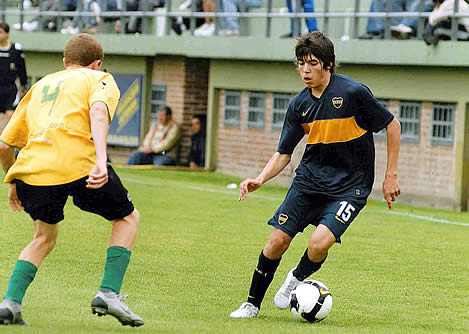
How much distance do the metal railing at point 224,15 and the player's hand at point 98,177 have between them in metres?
12.6

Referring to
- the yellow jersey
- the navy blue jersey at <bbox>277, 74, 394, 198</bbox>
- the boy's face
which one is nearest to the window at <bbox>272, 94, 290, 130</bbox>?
the navy blue jersey at <bbox>277, 74, 394, 198</bbox>

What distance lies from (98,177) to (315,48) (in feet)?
6.57

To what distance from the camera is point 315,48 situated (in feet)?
24.1

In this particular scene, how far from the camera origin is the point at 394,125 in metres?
7.57

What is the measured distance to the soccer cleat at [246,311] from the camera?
750 centimetres

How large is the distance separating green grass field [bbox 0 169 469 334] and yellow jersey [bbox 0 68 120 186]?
0.96m

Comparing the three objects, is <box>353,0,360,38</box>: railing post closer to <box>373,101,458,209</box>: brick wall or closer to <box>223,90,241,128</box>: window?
<box>373,101,458,209</box>: brick wall

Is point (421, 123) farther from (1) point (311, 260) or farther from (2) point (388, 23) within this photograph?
(1) point (311, 260)

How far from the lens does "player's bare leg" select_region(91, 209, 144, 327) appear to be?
627cm

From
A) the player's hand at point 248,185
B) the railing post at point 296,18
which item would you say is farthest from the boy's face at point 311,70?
the railing post at point 296,18

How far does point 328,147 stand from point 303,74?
556 millimetres

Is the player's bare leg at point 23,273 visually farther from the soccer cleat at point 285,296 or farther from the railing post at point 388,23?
the railing post at point 388,23

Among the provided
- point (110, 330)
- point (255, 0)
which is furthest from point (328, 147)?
point (255, 0)

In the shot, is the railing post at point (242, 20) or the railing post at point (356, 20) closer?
the railing post at point (356, 20)
